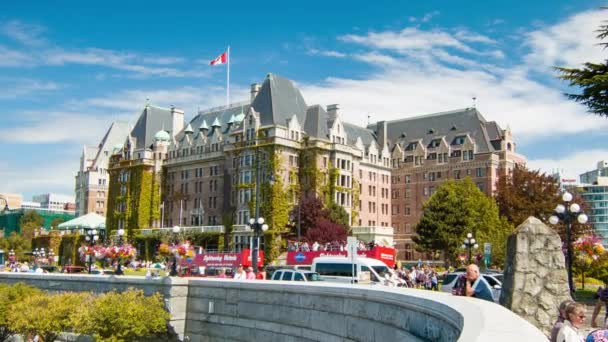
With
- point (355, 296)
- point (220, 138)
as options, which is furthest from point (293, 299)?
point (220, 138)

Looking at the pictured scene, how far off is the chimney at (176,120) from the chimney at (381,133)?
29026 millimetres

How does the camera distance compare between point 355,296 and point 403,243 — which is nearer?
point 355,296

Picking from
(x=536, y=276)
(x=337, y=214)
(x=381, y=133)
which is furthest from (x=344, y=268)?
(x=381, y=133)

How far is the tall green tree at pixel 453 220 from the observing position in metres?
70.0

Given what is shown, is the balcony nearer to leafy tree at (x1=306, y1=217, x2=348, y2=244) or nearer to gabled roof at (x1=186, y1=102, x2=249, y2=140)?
gabled roof at (x1=186, y1=102, x2=249, y2=140)

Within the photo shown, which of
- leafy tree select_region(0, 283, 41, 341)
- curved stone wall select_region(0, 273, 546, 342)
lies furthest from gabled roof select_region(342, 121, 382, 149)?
curved stone wall select_region(0, 273, 546, 342)

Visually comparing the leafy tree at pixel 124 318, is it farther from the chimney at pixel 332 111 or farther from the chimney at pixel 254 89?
the chimney at pixel 254 89

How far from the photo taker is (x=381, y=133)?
100000mm

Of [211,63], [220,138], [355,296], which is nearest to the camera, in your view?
[355,296]

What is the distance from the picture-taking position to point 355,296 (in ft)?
52.5

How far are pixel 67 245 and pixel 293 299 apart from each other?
300ft

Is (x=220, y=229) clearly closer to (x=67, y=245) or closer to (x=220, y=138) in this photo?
(x=220, y=138)

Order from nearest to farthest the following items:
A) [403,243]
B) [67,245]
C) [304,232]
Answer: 1. [304,232]
2. [403,243]
3. [67,245]

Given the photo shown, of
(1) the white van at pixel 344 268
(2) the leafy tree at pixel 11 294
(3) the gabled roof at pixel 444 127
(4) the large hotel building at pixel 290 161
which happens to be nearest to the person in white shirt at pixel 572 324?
(1) the white van at pixel 344 268
